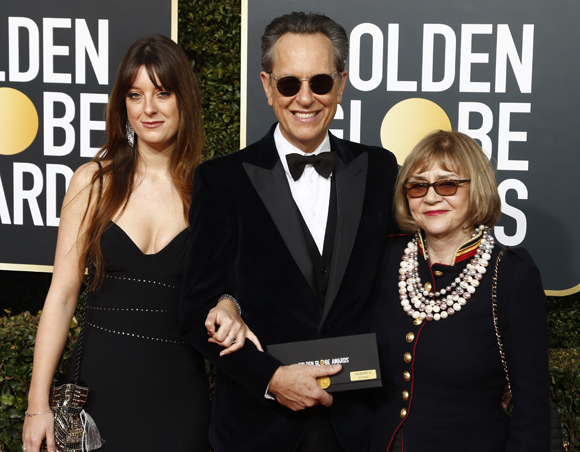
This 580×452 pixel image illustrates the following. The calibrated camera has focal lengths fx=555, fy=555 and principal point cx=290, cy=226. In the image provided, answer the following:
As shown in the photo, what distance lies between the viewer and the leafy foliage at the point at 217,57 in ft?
12.5

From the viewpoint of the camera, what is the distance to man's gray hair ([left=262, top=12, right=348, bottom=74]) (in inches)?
83.4

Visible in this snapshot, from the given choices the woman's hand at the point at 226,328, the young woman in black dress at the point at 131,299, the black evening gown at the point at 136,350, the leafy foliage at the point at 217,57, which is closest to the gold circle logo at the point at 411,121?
the leafy foliage at the point at 217,57

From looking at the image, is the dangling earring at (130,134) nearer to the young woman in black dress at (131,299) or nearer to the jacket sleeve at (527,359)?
the young woman in black dress at (131,299)

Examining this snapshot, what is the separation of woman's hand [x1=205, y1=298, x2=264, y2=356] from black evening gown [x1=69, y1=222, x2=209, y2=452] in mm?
480

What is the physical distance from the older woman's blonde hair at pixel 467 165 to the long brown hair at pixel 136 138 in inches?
39.6

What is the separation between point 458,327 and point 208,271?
91 centimetres

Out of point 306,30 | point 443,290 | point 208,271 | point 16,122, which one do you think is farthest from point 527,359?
point 16,122

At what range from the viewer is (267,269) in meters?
2.02

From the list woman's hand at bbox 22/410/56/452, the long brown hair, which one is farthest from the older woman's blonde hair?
woman's hand at bbox 22/410/56/452

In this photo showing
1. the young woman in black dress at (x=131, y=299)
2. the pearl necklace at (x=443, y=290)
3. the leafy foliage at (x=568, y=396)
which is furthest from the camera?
the leafy foliage at (x=568, y=396)

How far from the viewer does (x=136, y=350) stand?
7.70 ft

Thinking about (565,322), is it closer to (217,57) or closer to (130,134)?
(217,57)

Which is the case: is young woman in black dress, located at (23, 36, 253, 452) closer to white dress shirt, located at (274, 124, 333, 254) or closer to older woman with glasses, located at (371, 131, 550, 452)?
white dress shirt, located at (274, 124, 333, 254)

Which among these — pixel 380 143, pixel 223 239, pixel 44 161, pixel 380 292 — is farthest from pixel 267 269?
pixel 44 161
